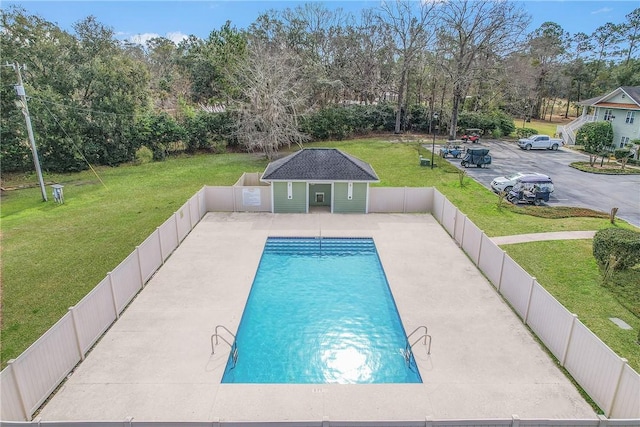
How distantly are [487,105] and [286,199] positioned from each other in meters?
39.7

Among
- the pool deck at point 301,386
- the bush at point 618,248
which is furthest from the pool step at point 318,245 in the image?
the bush at point 618,248

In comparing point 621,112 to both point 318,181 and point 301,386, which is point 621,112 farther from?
point 301,386

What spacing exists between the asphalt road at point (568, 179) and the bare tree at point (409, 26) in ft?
34.6

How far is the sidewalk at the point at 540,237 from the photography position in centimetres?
1722

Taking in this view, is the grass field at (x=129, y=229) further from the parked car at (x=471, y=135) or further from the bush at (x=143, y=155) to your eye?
the parked car at (x=471, y=135)

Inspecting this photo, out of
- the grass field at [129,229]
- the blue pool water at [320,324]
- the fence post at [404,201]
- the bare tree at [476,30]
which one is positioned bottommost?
the blue pool water at [320,324]

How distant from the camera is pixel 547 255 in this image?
51.6 feet

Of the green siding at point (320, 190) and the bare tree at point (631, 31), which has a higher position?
the bare tree at point (631, 31)

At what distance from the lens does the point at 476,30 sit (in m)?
37.2


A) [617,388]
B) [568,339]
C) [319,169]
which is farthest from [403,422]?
[319,169]

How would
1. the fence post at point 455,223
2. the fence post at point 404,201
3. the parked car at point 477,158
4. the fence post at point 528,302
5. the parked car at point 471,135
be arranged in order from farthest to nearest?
the parked car at point 471,135
the parked car at point 477,158
the fence post at point 404,201
the fence post at point 455,223
the fence post at point 528,302

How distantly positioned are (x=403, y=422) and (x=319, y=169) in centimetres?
1545

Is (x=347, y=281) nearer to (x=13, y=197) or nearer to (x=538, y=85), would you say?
(x=13, y=197)

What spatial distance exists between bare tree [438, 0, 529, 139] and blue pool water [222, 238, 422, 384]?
27.8m
